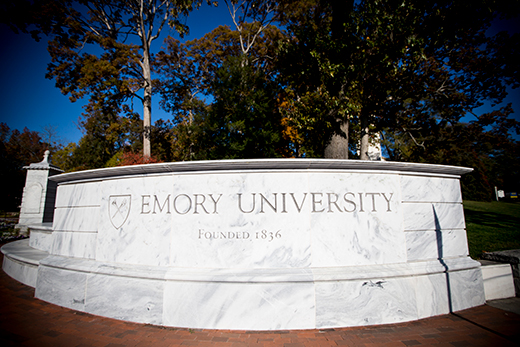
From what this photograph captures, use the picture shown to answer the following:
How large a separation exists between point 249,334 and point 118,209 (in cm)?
290

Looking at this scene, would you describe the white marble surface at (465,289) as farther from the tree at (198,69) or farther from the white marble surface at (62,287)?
the tree at (198,69)

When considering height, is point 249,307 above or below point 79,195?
below

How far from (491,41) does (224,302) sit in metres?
15.9

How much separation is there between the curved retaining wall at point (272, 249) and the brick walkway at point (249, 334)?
151 mm

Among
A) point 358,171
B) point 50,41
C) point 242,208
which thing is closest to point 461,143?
point 358,171

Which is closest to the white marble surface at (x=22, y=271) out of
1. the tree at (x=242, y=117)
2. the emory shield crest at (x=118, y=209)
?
the emory shield crest at (x=118, y=209)

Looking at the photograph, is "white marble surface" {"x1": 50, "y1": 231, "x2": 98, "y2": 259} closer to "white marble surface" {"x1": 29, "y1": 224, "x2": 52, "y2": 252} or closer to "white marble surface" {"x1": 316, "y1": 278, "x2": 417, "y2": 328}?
"white marble surface" {"x1": 29, "y1": 224, "x2": 52, "y2": 252}

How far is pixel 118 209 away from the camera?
4172mm

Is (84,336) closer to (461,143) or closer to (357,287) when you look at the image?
(357,287)

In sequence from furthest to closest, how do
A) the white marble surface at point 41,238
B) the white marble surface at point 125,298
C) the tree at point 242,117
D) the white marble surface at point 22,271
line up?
1. the tree at point 242,117
2. the white marble surface at point 41,238
3. the white marble surface at point 22,271
4. the white marble surface at point 125,298

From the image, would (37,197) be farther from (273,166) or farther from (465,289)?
(465,289)

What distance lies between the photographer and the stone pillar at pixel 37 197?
12664mm

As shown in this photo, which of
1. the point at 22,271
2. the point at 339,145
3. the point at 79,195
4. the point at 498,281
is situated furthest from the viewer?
the point at 339,145

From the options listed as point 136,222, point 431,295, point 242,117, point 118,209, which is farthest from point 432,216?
point 242,117
